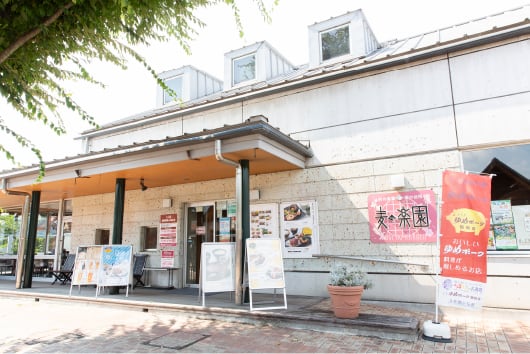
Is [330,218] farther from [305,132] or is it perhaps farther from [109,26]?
[109,26]

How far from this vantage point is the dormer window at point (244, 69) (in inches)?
421

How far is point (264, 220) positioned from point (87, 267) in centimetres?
399

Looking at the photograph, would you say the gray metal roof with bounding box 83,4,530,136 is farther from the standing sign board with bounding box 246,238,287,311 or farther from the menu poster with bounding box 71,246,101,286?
the menu poster with bounding box 71,246,101,286

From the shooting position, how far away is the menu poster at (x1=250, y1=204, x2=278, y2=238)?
7.93 metres

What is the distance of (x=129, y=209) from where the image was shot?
1015 cm

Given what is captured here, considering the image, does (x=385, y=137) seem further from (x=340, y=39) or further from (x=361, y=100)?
(x=340, y=39)

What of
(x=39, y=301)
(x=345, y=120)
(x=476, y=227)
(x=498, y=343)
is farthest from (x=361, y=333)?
(x=39, y=301)

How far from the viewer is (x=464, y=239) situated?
4672mm

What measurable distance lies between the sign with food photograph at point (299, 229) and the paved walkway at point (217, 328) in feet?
3.26

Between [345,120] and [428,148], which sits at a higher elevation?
[345,120]

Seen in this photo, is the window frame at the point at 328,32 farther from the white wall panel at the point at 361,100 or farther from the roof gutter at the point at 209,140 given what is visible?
the roof gutter at the point at 209,140

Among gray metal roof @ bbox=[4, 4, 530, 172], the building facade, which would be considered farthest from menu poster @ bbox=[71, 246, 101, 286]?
gray metal roof @ bbox=[4, 4, 530, 172]

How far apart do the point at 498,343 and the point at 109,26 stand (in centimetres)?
589

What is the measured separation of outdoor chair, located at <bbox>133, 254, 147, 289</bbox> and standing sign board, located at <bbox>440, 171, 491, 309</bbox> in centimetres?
718
